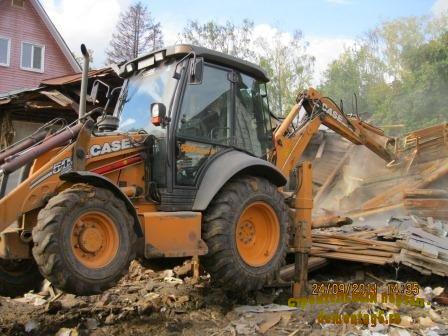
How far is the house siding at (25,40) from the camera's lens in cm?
2180

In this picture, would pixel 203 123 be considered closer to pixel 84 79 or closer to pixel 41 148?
pixel 84 79

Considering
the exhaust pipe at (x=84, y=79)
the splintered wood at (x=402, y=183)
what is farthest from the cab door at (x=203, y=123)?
the splintered wood at (x=402, y=183)

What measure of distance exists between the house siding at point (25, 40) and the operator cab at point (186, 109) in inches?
687

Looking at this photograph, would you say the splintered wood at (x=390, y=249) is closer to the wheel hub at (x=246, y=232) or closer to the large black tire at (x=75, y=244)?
the wheel hub at (x=246, y=232)

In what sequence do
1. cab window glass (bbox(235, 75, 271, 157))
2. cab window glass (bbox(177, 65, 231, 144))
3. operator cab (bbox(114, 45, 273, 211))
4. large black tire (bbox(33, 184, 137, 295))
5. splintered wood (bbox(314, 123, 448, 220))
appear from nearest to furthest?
large black tire (bbox(33, 184, 137, 295))
operator cab (bbox(114, 45, 273, 211))
cab window glass (bbox(177, 65, 231, 144))
cab window glass (bbox(235, 75, 271, 157))
splintered wood (bbox(314, 123, 448, 220))

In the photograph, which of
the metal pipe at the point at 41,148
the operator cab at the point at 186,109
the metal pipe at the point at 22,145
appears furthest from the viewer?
the operator cab at the point at 186,109

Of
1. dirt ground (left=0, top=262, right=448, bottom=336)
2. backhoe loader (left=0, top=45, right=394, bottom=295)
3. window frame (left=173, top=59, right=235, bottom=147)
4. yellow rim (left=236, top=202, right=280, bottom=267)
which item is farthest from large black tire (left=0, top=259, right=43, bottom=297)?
yellow rim (left=236, top=202, right=280, bottom=267)

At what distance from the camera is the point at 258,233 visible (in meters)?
5.95

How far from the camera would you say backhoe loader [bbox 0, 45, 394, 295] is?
14.5 ft

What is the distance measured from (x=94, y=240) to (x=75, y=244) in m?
0.16

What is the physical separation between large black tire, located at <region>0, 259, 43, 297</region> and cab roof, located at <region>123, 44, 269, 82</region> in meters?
2.53

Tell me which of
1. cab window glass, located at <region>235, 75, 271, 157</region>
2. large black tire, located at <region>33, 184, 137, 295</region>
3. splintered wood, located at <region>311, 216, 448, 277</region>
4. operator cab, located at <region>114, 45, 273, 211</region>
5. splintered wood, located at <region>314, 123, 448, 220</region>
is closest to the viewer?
large black tire, located at <region>33, 184, 137, 295</region>

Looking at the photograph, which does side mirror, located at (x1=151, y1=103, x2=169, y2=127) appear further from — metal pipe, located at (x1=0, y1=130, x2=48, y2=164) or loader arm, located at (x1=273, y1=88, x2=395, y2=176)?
loader arm, located at (x1=273, y1=88, x2=395, y2=176)

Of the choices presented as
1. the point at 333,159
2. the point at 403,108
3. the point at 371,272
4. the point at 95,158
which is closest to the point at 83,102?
the point at 95,158
